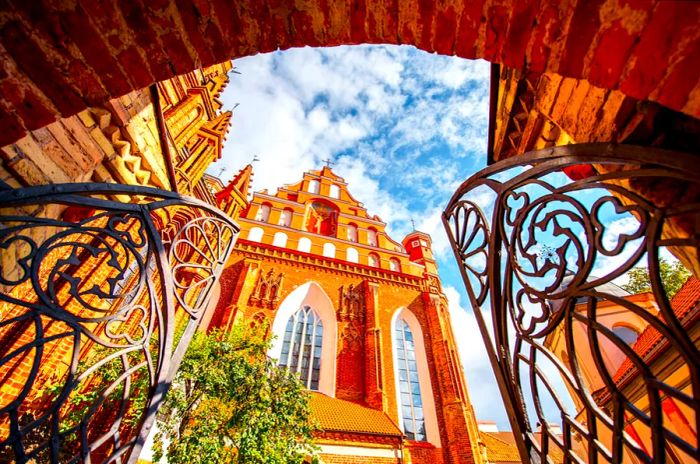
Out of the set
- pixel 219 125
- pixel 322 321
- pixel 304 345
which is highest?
pixel 219 125

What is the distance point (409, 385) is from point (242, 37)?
38.9ft

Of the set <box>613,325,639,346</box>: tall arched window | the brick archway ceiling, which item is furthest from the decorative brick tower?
the brick archway ceiling

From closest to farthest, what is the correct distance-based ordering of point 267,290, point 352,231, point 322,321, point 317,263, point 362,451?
point 362,451, point 267,290, point 322,321, point 317,263, point 352,231

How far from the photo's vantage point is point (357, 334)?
11.8m

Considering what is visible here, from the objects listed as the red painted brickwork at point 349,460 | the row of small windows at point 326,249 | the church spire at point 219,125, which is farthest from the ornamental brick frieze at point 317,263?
the red painted brickwork at point 349,460

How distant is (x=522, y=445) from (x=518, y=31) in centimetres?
200

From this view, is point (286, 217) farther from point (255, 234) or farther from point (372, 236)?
point (372, 236)

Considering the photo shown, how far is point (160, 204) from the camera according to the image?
216 cm

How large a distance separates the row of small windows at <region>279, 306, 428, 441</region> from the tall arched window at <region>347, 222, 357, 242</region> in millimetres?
5688

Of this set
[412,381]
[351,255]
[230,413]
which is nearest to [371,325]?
[412,381]

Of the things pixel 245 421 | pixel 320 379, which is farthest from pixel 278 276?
pixel 245 421

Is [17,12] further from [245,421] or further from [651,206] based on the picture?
[245,421]

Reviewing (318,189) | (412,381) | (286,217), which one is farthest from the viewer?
(318,189)

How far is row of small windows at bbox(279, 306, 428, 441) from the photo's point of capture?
1038 cm
